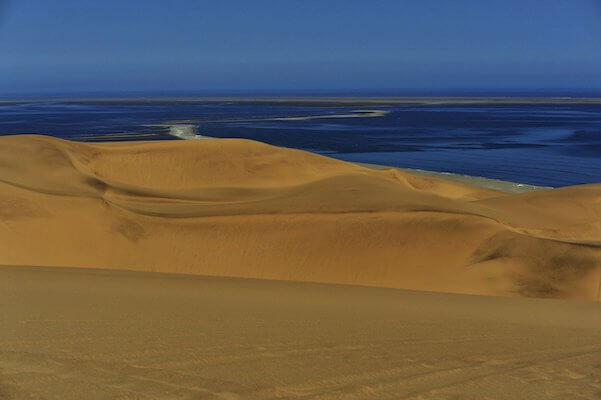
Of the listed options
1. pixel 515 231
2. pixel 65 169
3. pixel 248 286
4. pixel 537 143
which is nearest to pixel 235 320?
pixel 248 286

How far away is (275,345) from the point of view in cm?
523

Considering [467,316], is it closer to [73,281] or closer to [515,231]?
[73,281]

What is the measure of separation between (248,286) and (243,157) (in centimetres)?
1126

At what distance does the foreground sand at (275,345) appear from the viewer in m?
4.19

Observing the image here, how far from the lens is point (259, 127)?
55.1 meters

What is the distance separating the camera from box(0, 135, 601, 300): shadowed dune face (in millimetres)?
10789

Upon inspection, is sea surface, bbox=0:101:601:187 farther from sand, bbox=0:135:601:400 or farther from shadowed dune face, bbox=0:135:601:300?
shadowed dune face, bbox=0:135:601:300

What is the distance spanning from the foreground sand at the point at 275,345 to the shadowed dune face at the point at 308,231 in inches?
109

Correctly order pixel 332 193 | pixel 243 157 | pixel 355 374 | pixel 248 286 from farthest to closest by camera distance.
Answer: pixel 243 157 → pixel 332 193 → pixel 248 286 → pixel 355 374

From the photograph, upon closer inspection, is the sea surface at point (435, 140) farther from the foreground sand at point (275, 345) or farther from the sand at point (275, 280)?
the foreground sand at point (275, 345)

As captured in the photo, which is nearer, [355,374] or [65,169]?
[355,374]

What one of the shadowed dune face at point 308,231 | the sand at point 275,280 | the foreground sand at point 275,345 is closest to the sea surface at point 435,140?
Answer: the sand at point 275,280

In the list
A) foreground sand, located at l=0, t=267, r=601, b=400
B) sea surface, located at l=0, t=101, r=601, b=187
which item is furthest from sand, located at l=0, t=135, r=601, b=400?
sea surface, located at l=0, t=101, r=601, b=187

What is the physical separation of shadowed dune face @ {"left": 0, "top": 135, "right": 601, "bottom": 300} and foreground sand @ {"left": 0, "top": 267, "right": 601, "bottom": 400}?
9.05 ft
